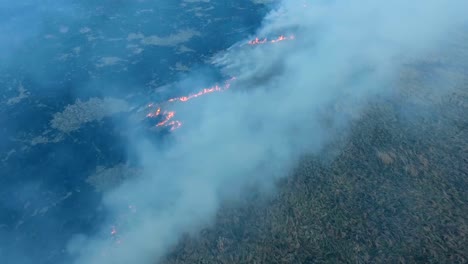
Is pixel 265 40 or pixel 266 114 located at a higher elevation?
pixel 266 114

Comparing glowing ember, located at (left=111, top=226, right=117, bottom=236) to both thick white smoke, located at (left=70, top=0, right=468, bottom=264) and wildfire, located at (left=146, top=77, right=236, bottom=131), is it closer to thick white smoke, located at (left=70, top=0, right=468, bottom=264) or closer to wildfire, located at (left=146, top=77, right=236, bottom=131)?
thick white smoke, located at (left=70, top=0, right=468, bottom=264)

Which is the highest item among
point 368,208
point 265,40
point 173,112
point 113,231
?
point 173,112

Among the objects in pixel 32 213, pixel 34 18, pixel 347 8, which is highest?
pixel 34 18

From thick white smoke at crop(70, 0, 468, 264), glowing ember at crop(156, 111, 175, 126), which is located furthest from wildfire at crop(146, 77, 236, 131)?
thick white smoke at crop(70, 0, 468, 264)

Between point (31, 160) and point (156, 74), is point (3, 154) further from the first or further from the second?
point (156, 74)

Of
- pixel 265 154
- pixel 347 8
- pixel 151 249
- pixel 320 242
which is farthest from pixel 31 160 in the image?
pixel 347 8

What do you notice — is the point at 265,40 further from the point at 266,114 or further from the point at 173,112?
the point at 173,112

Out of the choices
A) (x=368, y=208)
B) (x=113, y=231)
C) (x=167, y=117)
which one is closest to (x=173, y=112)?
(x=167, y=117)

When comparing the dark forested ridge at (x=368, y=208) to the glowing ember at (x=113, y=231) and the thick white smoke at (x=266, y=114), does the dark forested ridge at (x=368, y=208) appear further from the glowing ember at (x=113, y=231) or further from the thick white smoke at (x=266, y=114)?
the glowing ember at (x=113, y=231)
